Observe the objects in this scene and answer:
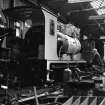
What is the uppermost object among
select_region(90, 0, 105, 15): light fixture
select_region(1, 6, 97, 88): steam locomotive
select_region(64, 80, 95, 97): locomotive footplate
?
select_region(90, 0, 105, 15): light fixture

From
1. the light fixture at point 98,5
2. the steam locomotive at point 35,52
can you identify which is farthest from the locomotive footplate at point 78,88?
the light fixture at point 98,5

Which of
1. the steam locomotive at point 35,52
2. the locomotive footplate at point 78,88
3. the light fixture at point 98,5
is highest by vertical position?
the light fixture at point 98,5

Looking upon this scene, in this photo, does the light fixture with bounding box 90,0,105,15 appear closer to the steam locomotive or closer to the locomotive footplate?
the steam locomotive

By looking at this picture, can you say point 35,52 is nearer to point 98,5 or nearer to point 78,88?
point 78,88

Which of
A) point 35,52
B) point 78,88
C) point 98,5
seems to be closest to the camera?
point 78,88

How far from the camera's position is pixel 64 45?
30.4 feet

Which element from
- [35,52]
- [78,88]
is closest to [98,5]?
[35,52]

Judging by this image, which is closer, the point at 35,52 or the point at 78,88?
the point at 78,88

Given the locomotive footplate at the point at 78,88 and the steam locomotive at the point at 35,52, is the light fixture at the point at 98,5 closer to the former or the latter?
the steam locomotive at the point at 35,52

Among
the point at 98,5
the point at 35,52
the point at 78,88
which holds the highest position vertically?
the point at 98,5

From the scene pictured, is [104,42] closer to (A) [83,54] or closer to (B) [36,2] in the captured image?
(A) [83,54]

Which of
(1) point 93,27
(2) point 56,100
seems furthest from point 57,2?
(1) point 93,27

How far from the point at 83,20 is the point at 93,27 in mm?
2425

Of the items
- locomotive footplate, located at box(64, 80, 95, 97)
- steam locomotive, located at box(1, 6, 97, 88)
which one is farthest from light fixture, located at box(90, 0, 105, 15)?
locomotive footplate, located at box(64, 80, 95, 97)
